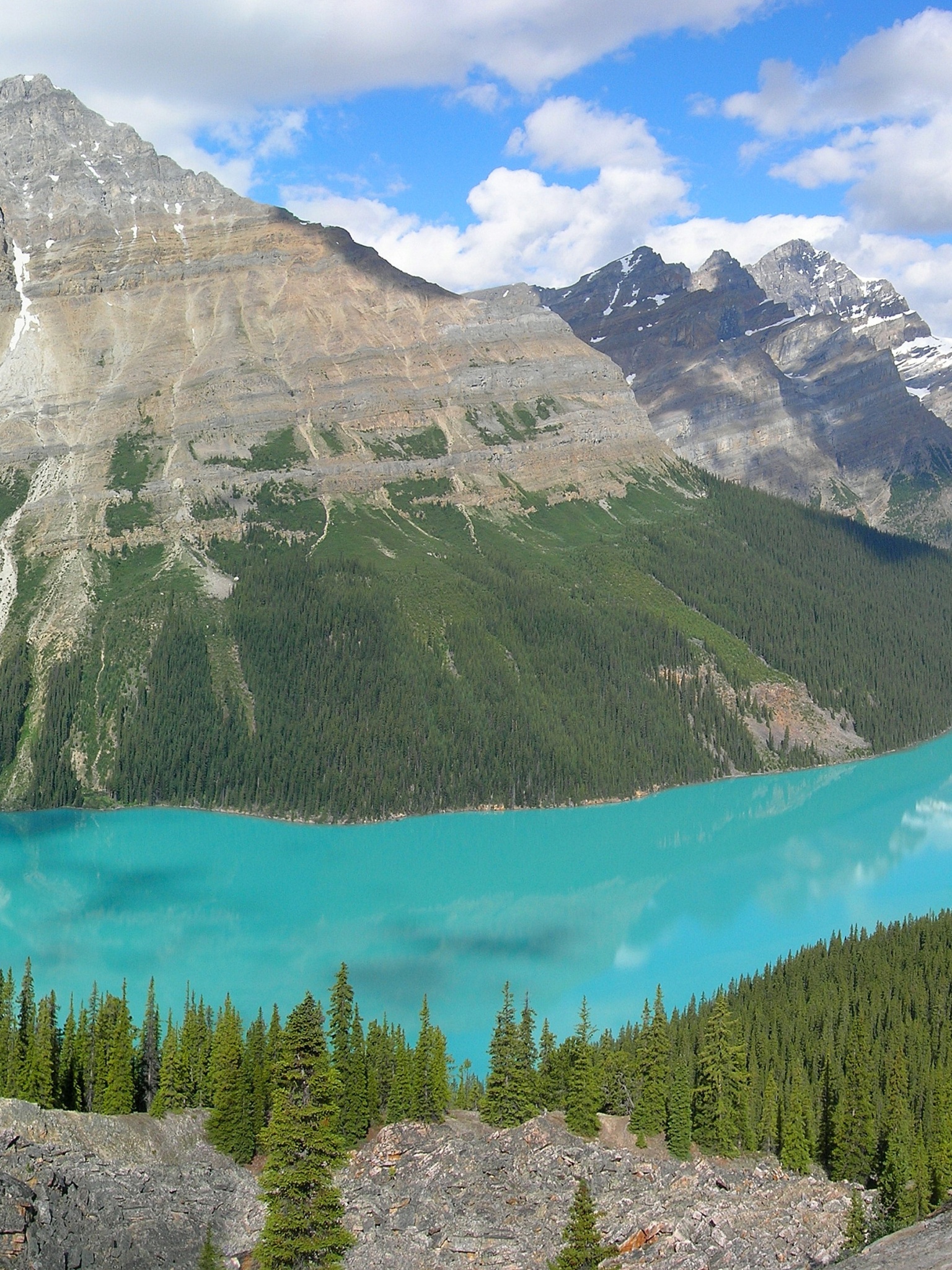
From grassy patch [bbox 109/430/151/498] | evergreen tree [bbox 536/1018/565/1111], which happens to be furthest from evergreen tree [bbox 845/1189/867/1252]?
grassy patch [bbox 109/430/151/498]

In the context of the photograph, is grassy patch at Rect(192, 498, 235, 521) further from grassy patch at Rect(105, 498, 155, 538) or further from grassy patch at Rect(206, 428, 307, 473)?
grassy patch at Rect(206, 428, 307, 473)

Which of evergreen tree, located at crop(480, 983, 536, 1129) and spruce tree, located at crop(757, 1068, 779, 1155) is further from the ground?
evergreen tree, located at crop(480, 983, 536, 1129)

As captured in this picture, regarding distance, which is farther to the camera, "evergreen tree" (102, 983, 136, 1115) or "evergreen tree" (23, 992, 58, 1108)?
"evergreen tree" (102, 983, 136, 1115)

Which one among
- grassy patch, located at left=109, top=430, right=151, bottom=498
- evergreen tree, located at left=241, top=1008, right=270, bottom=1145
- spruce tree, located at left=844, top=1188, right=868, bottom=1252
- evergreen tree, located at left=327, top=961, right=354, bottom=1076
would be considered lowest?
spruce tree, located at left=844, top=1188, right=868, bottom=1252

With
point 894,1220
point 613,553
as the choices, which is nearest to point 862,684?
point 613,553

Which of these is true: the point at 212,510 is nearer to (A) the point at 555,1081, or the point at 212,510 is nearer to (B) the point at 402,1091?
(A) the point at 555,1081

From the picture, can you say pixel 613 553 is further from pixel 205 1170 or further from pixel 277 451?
pixel 205 1170

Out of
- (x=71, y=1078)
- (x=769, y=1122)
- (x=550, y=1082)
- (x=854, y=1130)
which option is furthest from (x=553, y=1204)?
(x=71, y=1078)

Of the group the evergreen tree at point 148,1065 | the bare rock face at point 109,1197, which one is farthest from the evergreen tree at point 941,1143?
the evergreen tree at point 148,1065
